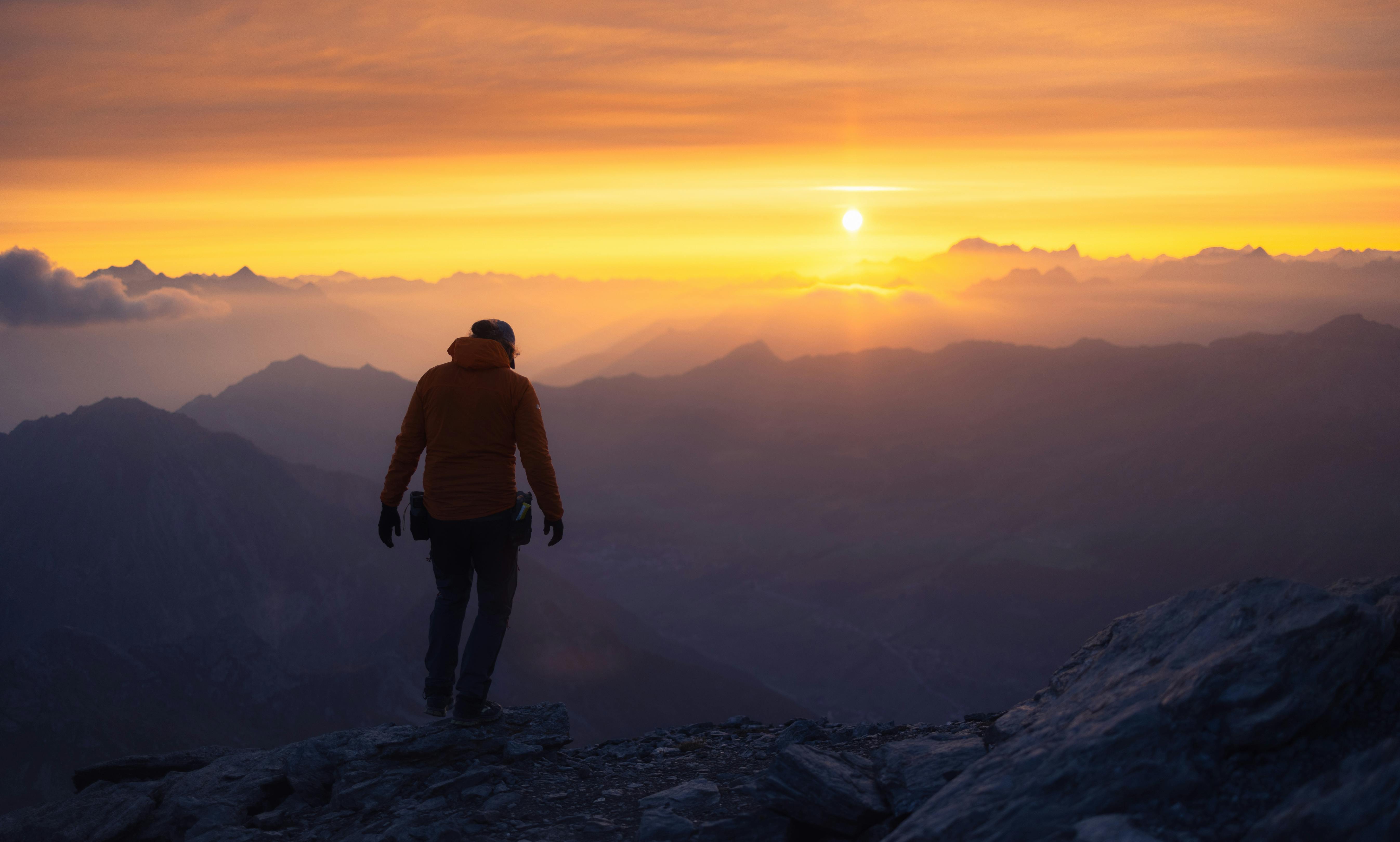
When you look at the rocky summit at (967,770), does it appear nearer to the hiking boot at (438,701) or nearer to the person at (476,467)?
the hiking boot at (438,701)

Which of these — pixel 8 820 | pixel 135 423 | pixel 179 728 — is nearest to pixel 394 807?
pixel 8 820

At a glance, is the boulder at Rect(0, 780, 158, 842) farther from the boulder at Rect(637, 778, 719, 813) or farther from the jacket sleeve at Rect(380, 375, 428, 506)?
the boulder at Rect(637, 778, 719, 813)

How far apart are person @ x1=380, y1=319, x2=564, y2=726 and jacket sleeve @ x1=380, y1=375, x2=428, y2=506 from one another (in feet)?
0.04

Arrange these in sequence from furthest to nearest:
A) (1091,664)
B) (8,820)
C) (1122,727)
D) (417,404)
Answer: (8,820) < (417,404) < (1091,664) < (1122,727)

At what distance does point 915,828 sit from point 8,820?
12.5m

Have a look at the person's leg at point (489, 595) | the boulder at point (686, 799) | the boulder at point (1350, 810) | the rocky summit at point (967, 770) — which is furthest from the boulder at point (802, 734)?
the boulder at point (1350, 810)

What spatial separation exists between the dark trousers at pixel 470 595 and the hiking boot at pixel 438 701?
0.8 inches

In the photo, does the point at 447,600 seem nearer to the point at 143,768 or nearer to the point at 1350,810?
the point at 143,768

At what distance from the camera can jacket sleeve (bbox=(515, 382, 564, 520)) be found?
8758 mm

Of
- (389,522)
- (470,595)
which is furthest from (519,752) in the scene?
(389,522)

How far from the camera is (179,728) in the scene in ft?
326

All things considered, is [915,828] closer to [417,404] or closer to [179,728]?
[417,404]

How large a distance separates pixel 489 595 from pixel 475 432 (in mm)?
1787

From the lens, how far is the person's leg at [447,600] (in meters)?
9.02
